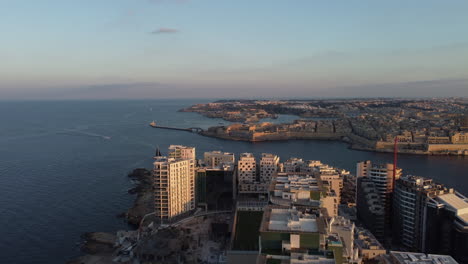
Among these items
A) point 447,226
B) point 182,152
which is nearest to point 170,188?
point 182,152

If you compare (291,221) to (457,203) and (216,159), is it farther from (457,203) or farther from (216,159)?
(216,159)

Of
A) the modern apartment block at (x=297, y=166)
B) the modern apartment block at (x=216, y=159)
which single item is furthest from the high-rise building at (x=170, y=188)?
the modern apartment block at (x=297, y=166)

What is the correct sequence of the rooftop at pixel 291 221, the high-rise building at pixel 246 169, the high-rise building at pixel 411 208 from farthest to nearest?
the high-rise building at pixel 246 169
the high-rise building at pixel 411 208
the rooftop at pixel 291 221

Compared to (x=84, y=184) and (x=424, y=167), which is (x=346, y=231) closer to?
(x=84, y=184)

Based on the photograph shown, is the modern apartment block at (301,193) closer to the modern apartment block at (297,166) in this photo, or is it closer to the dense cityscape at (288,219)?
the dense cityscape at (288,219)

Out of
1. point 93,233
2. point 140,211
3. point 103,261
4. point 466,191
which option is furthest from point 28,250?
point 466,191

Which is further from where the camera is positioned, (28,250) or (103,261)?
(28,250)
